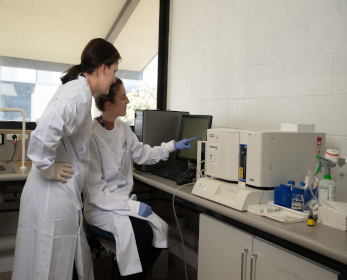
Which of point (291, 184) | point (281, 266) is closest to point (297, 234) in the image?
point (281, 266)

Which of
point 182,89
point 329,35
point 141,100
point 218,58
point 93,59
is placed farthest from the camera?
point 141,100

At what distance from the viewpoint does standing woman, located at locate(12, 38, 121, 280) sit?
1599 millimetres

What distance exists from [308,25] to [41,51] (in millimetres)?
2238

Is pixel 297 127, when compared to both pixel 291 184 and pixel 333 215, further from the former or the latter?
pixel 333 215

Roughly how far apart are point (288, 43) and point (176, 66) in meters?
1.29

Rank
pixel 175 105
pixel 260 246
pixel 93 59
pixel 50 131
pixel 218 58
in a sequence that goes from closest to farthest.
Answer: pixel 260 246
pixel 50 131
pixel 93 59
pixel 218 58
pixel 175 105

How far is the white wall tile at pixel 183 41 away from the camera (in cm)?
301

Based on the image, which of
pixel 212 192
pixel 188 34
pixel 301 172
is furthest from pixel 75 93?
pixel 188 34

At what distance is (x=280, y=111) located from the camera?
2.16 meters

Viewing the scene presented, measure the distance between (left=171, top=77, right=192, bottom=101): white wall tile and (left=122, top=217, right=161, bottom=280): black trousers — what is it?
4.53 ft

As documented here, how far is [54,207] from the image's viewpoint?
1662 mm

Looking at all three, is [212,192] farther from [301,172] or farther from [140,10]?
[140,10]

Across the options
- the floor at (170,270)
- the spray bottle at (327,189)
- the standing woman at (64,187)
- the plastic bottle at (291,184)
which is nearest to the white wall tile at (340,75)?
the spray bottle at (327,189)

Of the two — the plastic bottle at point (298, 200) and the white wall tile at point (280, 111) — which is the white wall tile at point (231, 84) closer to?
the white wall tile at point (280, 111)
